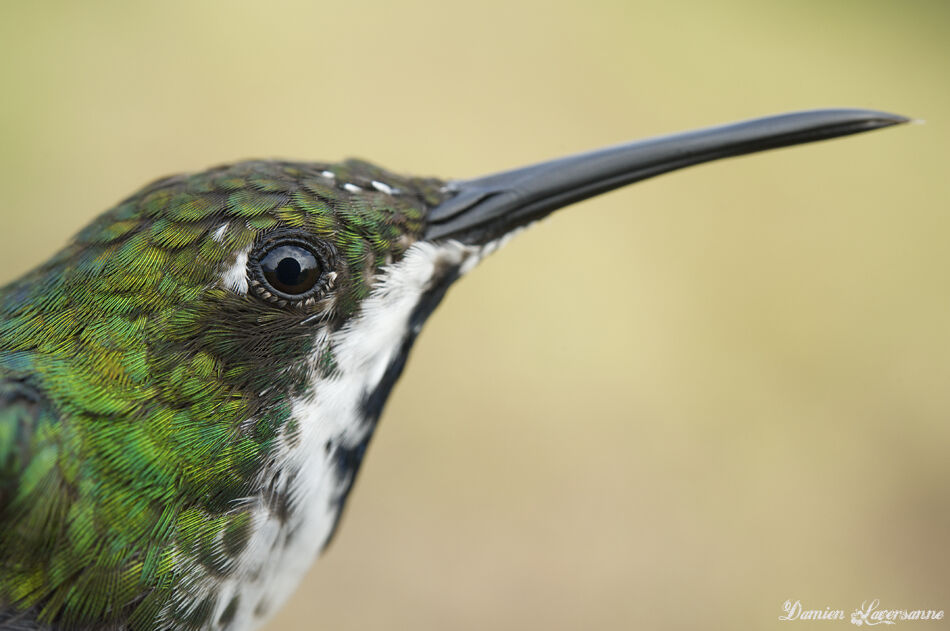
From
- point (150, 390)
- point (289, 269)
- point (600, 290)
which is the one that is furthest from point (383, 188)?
point (600, 290)

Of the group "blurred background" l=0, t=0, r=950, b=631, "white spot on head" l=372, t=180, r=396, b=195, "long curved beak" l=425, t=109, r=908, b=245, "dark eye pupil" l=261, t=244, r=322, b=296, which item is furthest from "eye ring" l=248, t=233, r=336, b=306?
"blurred background" l=0, t=0, r=950, b=631

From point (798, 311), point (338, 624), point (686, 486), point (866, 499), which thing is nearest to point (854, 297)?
point (798, 311)

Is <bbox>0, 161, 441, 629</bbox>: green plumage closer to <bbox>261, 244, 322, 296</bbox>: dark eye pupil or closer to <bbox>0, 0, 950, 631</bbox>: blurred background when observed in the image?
<bbox>261, 244, 322, 296</bbox>: dark eye pupil

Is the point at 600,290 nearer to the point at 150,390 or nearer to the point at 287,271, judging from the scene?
the point at 287,271

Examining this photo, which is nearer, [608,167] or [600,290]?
[608,167]

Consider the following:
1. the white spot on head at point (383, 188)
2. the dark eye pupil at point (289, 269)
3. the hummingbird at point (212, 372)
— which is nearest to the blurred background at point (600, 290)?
the hummingbird at point (212, 372)

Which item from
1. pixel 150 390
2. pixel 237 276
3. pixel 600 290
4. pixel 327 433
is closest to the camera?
pixel 150 390

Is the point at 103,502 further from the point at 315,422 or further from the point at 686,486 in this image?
the point at 686,486
